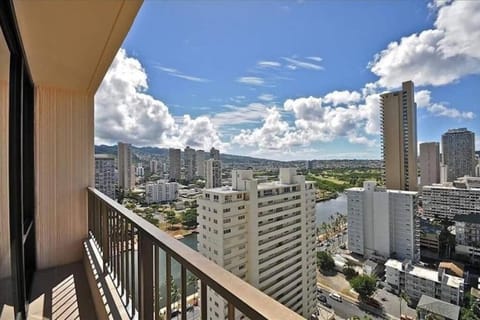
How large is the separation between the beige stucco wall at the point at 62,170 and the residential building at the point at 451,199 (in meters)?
7.82

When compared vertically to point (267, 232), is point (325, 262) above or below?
below

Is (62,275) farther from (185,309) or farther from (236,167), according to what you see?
(236,167)

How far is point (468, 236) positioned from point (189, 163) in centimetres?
714

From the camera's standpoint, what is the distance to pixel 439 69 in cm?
981

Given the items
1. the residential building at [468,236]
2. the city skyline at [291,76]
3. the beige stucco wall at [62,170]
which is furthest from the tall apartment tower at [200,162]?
the residential building at [468,236]

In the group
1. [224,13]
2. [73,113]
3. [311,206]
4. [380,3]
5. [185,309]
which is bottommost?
[311,206]

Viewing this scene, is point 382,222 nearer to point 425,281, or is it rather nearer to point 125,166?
point 425,281

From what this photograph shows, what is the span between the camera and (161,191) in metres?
4.34

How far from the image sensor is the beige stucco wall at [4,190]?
1.20 metres

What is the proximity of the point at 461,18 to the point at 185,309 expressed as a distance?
1133cm

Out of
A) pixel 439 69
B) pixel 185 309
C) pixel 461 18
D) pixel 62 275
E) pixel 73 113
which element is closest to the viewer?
pixel 185 309

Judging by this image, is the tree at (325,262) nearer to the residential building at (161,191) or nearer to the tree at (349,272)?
the tree at (349,272)

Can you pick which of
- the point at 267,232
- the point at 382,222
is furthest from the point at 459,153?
the point at 267,232

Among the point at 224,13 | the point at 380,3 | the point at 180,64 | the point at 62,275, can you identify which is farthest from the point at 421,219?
the point at 180,64
